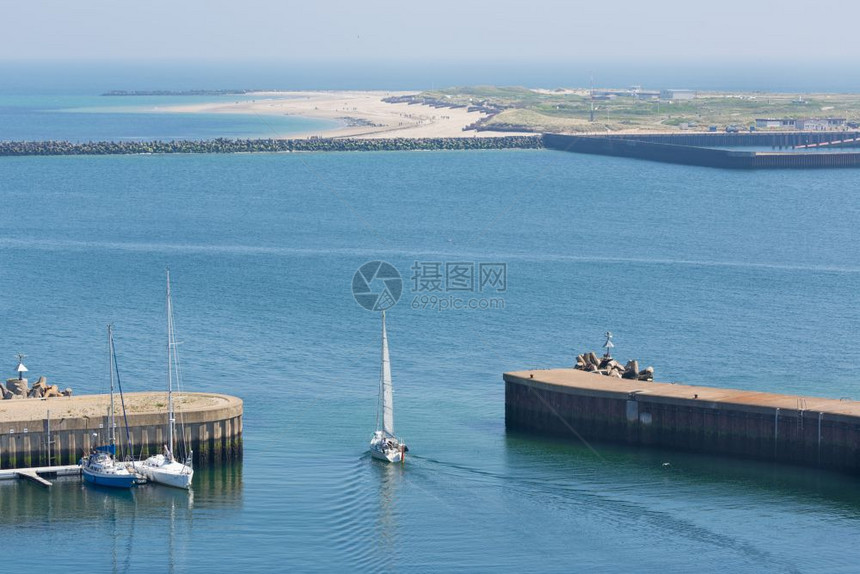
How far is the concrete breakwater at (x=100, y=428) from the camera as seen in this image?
56.0m

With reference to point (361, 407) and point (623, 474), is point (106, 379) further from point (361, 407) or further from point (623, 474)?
point (623, 474)

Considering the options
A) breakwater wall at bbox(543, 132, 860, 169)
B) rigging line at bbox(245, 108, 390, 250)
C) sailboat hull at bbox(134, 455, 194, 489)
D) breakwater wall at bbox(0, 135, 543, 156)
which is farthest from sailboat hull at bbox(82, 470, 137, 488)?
breakwater wall at bbox(0, 135, 543, 156)

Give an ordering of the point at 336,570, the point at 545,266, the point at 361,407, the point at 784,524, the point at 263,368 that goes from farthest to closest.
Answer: the point at 545,266 < the point at 263,368 < the point at 361,407 < the point at 784,524 < the point at 336,570

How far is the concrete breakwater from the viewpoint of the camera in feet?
184

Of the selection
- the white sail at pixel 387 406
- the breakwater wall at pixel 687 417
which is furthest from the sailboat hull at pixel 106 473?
the breakwater wall at pixel 687 417

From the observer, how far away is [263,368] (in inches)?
2884

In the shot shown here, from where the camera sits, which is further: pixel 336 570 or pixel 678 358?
pixel 678 358

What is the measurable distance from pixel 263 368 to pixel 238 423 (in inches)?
567

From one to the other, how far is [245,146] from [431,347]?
11457cm

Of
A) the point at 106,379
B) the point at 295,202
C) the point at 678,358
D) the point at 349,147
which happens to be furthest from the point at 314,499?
the point at 349,147

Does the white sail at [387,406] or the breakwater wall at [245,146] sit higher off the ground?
the breakwater wall at [245,146]

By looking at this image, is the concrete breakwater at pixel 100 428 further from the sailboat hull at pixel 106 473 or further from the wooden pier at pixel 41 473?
the sailboat hull at pixel 106 473

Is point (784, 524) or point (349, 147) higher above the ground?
point (349, 147)

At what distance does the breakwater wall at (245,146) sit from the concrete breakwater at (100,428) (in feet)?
425
